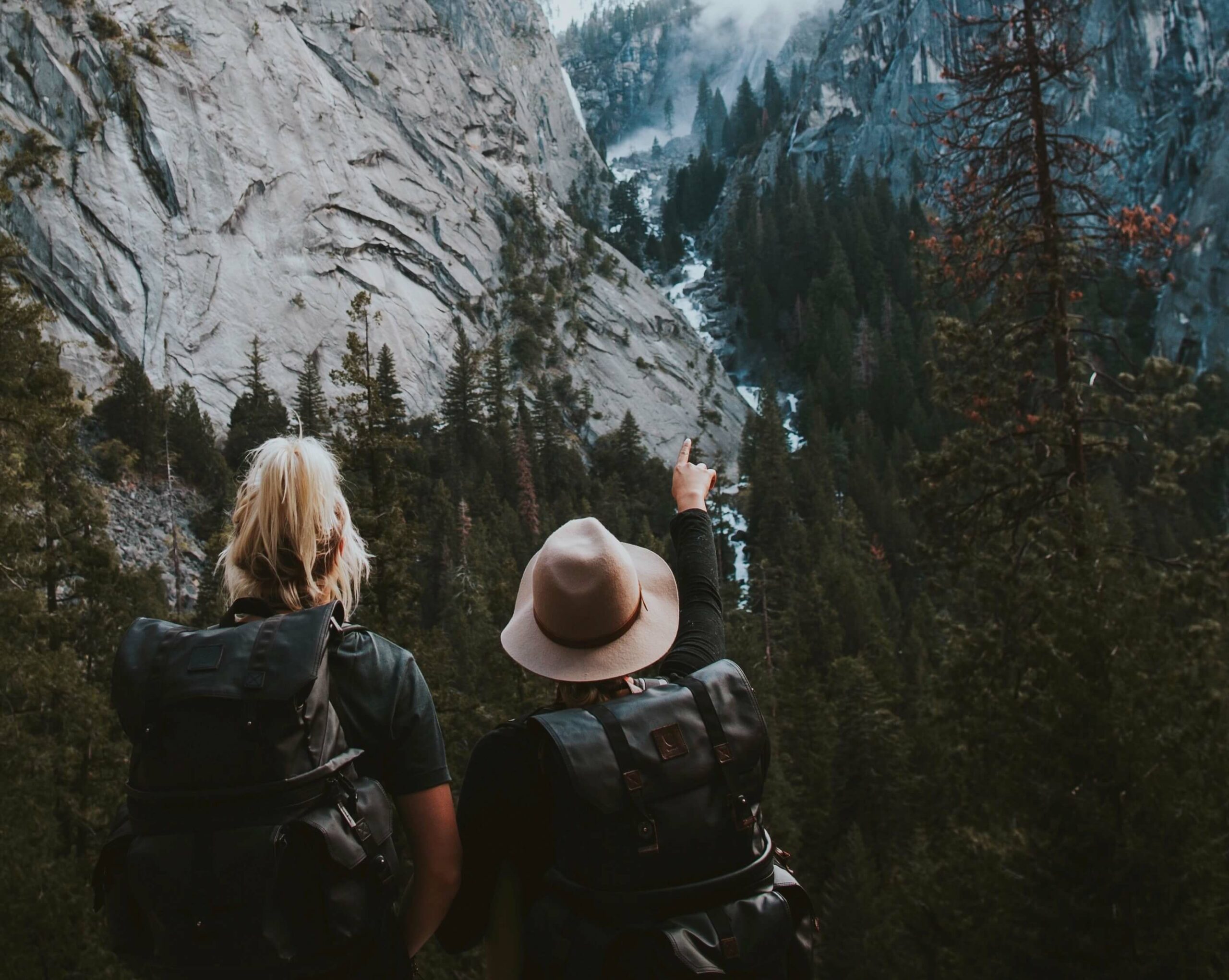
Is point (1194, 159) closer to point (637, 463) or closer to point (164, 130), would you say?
point (637, 463)

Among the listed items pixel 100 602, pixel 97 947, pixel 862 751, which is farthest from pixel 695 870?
pixel 862 751

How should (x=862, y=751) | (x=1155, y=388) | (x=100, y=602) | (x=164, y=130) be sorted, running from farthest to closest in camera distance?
1. (x=164, y=130)
2. (x=862, y=751)
3. (x=100, y=602)
4. (x=1155, y=388)

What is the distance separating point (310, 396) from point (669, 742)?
192ft

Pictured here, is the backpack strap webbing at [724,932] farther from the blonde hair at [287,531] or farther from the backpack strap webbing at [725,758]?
the blonde hair at [287,531]

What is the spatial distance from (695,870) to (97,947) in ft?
46.6

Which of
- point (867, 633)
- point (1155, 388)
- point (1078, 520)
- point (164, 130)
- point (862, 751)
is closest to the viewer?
point (1078, 520)

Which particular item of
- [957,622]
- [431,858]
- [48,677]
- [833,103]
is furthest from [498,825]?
[833,103]

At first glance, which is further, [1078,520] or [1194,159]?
[1194,159]

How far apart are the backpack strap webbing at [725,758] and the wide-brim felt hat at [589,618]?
8.1 inches

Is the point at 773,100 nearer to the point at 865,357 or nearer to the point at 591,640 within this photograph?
the point at 865,357

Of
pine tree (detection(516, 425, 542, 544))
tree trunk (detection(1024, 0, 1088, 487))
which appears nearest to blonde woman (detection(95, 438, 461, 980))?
tree trunk (detection(1024, 0, 1088, 487))

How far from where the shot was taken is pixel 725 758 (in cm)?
252

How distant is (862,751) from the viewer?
29859mm

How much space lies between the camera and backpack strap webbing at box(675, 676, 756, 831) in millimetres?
2520
